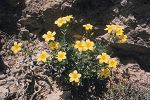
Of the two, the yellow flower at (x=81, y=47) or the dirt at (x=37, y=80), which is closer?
the yellow flower at (x=81, y=47)

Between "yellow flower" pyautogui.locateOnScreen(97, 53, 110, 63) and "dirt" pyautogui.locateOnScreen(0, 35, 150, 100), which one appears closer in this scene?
"yellow flower" pyautogui.locateOnScreen(97, 53, 110, 63)

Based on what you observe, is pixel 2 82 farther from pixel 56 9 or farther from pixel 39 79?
pixel 56 9

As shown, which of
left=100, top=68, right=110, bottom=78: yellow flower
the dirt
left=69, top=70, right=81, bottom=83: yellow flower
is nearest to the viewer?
left=69, top=70, right=81, bottom=83: yellow flower

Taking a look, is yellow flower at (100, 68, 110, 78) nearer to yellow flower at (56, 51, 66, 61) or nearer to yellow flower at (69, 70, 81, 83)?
yellow flower at (69, 70, 81, 83)

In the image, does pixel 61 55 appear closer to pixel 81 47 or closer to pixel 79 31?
pixel 81 47

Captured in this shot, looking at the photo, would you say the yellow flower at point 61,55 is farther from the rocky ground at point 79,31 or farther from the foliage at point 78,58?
the rocky ground at point 79,31

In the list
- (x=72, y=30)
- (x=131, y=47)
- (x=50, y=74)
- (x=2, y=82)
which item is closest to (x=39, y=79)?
(x=50, y=74)

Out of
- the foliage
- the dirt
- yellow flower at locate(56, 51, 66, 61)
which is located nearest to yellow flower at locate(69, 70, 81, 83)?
the foliage

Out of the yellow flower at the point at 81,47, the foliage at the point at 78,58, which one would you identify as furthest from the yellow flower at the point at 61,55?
the yellow flower at the point at 81,47

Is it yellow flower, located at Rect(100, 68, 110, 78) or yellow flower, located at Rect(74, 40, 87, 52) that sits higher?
yellow flower, located at Rect(74, 40, 87, 52)

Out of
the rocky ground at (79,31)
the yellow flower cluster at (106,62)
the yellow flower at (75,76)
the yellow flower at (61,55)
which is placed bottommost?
the yellow flower at (75,76)

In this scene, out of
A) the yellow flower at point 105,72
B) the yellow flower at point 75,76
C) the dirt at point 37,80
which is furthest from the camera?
the dirt at point 37,80

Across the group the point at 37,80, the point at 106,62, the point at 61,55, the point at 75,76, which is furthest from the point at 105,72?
the point at 37,80
